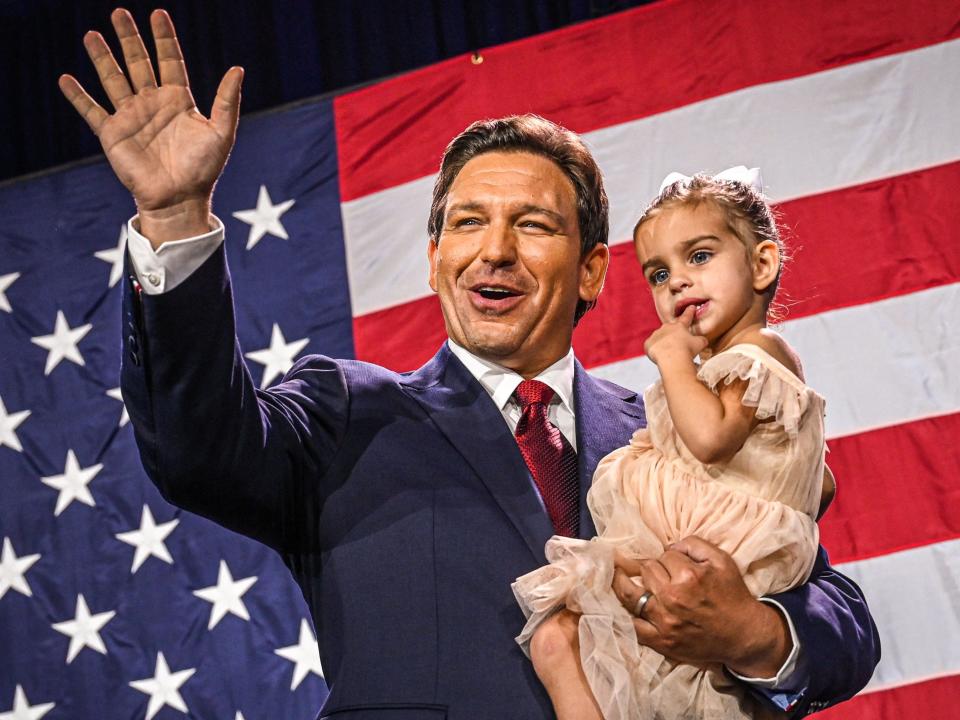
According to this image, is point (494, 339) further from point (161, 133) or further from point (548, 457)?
point (161, 133)

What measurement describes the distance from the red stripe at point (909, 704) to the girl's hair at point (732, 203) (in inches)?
60.4

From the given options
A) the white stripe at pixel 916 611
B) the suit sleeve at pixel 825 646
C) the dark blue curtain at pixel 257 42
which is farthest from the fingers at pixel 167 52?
the dark blue curtain at pixel 257 42

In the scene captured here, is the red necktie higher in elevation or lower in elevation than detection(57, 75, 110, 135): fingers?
lower

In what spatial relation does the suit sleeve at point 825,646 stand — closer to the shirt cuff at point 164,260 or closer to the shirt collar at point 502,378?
the shirt collar at point 502,378

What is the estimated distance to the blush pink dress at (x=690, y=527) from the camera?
60.1 inches

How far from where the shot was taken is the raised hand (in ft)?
4.58

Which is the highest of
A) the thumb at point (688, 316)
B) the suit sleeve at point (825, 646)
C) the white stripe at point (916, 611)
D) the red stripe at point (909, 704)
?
the thumb at point (688, 316)

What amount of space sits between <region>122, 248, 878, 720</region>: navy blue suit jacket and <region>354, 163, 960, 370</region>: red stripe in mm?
1411

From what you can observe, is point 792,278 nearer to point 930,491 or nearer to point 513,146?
point 930,491

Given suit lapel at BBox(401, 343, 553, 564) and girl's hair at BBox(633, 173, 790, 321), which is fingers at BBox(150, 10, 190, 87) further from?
girl's hair at BBox(633, 173, 790, 321)

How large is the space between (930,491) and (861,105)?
1088 mm

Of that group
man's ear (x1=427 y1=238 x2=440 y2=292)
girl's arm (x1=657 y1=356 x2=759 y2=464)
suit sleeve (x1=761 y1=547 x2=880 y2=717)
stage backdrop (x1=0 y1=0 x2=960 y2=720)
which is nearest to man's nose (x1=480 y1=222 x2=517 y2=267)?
man's ear (x1=427 y1=238 x2=440 y2=292)

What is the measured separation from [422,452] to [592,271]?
0.65 meters

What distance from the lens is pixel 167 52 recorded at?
1.47m
